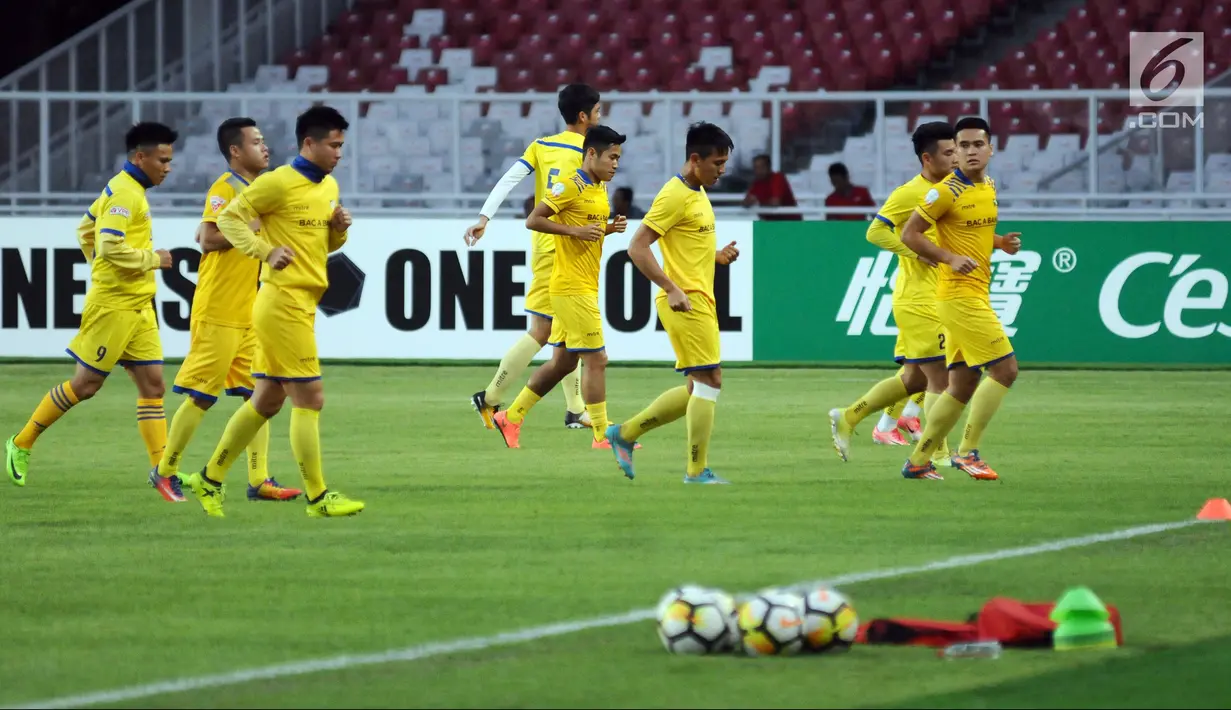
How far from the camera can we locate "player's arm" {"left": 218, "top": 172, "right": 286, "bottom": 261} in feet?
29.8

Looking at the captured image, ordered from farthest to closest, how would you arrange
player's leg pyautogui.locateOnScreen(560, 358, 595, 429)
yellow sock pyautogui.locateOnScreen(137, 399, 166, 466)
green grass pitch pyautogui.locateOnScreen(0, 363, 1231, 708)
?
player's leg pyautogui.locateOnScreen(560, 358, 595, 429) → yellow sock pyautogui.locateOnScreen(137, 399, 166, 466) → green grass pitch pyautogui.locateOnScreen(0, 363, 1231, 708)

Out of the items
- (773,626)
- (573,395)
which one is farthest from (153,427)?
(773,626)

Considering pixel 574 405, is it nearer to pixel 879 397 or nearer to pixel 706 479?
pixel 879 397

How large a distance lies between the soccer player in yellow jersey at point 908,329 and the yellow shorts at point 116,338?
4122 millimetres

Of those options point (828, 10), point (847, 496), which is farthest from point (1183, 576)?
point (828, 10)

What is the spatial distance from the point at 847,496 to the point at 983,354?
123 cm

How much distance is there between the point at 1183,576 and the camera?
25.4 feet

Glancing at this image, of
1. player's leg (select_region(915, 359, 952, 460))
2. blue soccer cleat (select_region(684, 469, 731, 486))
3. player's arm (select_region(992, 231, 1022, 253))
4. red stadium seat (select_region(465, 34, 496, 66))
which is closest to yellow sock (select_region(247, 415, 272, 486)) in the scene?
blue soccer cleat (select_region(684, 469, 731, 486))

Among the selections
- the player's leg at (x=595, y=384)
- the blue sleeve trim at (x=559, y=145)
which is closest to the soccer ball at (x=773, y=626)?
the player's leg at (x=595, y=384)

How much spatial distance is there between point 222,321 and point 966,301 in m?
4.03

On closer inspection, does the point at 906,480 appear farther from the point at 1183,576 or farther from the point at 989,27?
the point at 989,27

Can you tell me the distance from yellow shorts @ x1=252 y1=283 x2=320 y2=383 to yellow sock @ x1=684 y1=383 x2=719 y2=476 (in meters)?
2.32

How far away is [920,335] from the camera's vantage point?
12445 mm

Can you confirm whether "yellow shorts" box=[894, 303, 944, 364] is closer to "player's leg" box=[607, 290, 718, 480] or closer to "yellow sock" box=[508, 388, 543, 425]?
"player's leg" box=[607, 290, 718, 480]
